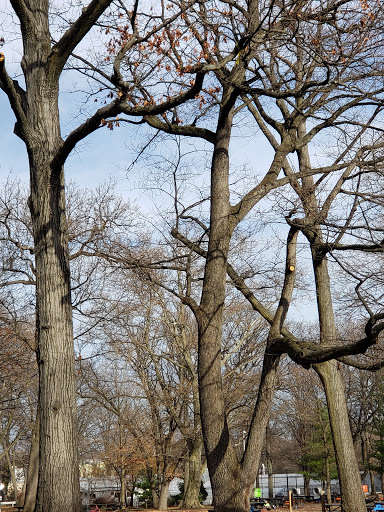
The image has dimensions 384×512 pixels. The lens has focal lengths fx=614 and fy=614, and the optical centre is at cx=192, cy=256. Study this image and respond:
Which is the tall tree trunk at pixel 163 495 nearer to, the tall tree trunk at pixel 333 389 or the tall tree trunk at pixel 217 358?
the tall tree trunk at pixel 333 389

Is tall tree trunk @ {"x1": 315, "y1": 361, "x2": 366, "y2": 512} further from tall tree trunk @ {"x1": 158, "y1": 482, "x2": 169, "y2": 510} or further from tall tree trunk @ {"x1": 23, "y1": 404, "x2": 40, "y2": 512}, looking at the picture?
tall tree trunk @ {"x1": 158, "y1": 482, "x2": 169, "y2": 510}

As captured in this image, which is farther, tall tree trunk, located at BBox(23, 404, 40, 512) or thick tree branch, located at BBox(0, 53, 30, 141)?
tall tree trunk, located at BBox(23, 404, 40, 512)

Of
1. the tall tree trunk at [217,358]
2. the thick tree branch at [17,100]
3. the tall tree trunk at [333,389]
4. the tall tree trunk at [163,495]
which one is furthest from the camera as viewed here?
the tall tree trunk at [163,495]

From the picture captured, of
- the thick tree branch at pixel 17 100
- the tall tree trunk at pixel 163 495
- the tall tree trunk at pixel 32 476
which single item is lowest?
the tall tree trunk at pixel 163 495

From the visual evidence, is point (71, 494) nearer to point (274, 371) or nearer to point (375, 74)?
point (274, 371)

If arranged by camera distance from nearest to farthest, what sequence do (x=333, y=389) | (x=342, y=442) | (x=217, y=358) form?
(x=217, y=358) → (x=342, y=442) → (x=333, y=389)

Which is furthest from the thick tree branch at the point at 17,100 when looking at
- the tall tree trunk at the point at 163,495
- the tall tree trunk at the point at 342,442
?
the tall tree trunk at the point at 163,495

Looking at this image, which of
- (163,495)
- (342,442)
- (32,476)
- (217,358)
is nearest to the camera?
(217,358)

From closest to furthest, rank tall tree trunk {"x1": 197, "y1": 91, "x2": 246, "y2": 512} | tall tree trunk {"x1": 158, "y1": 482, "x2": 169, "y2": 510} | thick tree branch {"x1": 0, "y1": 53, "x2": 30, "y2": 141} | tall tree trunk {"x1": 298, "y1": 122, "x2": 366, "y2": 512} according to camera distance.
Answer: thick tree branch {"x1": 0, "y1": 53, "x2": 30, "y2": 141} < tall tree trunk {"x1": 197, "y1": 91, "x2": 246, "y2": 512} < tall tree trunk {"x1": 298, "y1": 122, "x2": 366, "y2": 512} < tall tree trunk {"x1": 158, "y1": 482, "x2": 169, "y2": 510}

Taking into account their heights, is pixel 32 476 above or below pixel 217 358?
below

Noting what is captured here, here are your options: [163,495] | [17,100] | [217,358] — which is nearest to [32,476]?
[163,495]

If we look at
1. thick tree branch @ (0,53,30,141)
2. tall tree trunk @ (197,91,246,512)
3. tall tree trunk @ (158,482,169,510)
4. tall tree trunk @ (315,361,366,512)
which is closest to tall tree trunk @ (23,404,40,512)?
tall tree trunk @ (158,482,169,510)

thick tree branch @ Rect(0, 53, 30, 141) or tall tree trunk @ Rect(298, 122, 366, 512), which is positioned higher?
thick tree branch @ Rect(0, 53, 30, 141)

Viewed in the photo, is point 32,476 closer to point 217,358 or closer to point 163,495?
point 163,495
